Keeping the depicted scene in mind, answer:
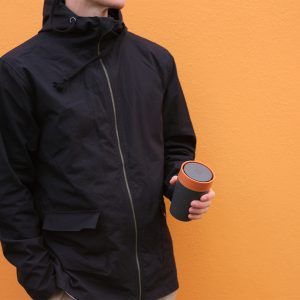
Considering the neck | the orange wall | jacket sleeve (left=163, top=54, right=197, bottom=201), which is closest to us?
the neck

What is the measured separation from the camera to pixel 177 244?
6.63ft

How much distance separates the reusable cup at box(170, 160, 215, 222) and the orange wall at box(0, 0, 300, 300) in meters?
0.55

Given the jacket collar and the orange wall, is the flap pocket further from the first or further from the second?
the orange wall

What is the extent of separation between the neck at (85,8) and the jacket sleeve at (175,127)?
0.29m

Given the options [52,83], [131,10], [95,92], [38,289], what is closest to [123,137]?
[95,92]

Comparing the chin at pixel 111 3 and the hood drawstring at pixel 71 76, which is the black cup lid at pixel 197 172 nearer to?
the hood drawstring at pixel 71 76

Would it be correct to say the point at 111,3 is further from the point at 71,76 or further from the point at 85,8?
→ the point at 71,76

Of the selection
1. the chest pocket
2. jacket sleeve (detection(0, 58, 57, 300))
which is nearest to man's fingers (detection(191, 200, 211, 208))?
the chest pocket

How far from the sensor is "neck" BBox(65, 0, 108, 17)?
4.83ft

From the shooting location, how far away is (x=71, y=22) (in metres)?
1.40

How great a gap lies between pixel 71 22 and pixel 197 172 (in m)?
0.56

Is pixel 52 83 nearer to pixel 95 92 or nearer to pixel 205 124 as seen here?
pixel 95 92

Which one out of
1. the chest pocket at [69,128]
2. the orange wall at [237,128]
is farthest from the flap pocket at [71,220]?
the orange wall at [237,128]

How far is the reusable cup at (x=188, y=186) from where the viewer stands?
1.35m
